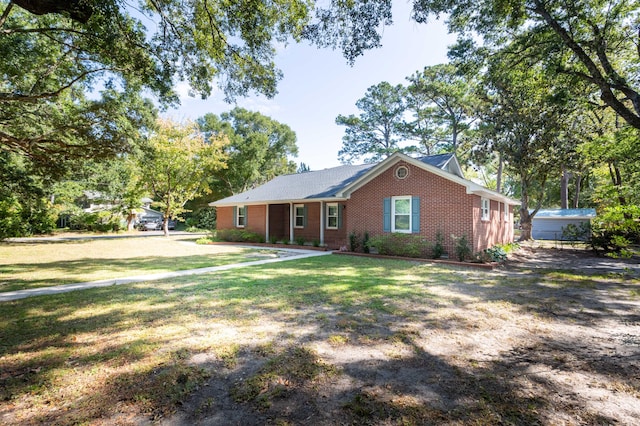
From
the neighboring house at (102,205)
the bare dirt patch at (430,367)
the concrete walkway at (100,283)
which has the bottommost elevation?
the bare dirt patch at (430,367)

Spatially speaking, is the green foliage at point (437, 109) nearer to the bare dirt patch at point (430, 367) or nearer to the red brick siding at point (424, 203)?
the red brick siding at point (424, 203)

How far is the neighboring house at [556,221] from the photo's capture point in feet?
84.3

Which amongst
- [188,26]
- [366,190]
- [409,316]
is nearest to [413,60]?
[366,190]

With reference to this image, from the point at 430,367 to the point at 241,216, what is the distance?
19.5 metres

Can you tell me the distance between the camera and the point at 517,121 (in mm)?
18062

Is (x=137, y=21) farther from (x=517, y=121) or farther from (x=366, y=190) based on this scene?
(x=517, y=121)

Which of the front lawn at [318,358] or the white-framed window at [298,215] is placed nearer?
the front lawn at [318,358]

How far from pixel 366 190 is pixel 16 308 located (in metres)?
12.3

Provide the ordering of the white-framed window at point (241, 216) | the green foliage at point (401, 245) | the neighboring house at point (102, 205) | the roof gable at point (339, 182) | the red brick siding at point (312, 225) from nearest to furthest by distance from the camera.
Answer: the green foliage at point (401, 245) < the roof gable at point (339, 182) < the red brick siding at point (312, 225) < the white-framed window at point (241, 216) < the neighboring house at point (102, 205)

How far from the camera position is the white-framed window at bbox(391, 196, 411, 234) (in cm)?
1303

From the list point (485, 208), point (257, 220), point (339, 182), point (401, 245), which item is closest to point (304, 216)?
point (339, 182)

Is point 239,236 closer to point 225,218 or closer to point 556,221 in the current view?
point 225,218

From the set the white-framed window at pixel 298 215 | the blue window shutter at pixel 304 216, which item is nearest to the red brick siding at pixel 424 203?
the blue window shutter at pixel 304 216

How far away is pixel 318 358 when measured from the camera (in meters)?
3.44
